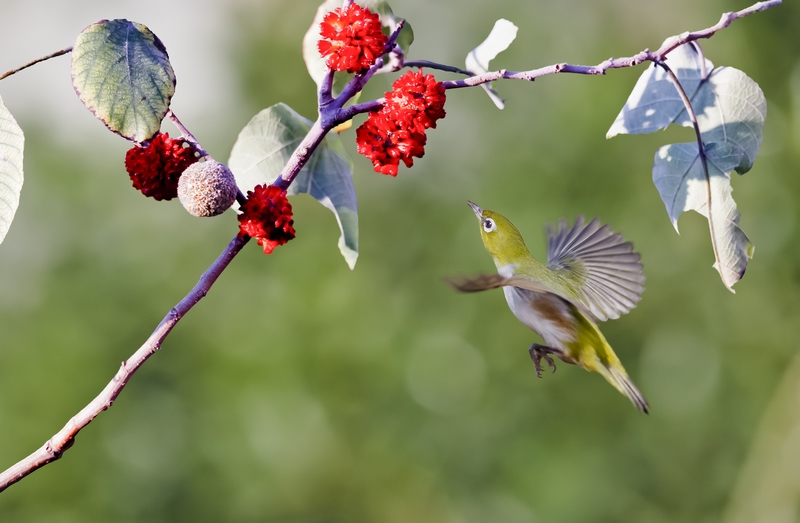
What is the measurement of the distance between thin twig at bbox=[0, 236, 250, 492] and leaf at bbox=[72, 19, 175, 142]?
3.5 inches

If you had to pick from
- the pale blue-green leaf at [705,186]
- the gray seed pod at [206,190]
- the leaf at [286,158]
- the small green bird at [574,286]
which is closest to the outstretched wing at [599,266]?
the small green bird at [574,286]

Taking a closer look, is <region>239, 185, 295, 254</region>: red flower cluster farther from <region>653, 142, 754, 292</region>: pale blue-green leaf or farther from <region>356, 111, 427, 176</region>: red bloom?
<region>653, 142, 754, 292</region>: pale blue-green leaf

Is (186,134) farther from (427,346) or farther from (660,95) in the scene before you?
(427,346)

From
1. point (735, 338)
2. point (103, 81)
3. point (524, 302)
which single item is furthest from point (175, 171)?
point (735, 338)

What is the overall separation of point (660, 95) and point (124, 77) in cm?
38

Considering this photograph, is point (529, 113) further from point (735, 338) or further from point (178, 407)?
point (178, 407)

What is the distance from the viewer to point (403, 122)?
0.43 meters

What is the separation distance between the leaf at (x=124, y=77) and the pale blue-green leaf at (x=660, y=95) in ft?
1.04

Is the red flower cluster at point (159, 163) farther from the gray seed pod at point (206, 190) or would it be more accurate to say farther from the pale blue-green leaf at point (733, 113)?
the pale blue-green leaf at point (733, 113)

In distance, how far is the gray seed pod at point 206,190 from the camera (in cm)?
40

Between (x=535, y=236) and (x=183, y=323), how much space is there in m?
1.41

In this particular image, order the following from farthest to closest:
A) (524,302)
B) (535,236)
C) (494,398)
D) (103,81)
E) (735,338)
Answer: (735,338), (494,398), (535,236), (524,302), (103,81)

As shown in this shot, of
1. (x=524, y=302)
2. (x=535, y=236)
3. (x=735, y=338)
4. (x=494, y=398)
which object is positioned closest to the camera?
(x=524, y=302)

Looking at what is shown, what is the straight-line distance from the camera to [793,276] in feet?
9.27
